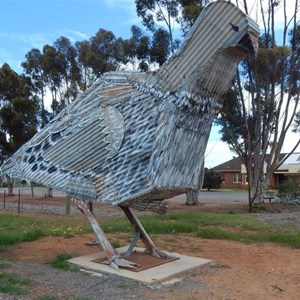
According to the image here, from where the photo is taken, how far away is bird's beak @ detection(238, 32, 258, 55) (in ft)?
20.5

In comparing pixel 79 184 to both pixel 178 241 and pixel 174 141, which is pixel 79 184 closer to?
pixel 174 141

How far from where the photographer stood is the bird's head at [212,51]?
20.7 feet

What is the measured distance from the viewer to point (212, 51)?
6504 millimetres

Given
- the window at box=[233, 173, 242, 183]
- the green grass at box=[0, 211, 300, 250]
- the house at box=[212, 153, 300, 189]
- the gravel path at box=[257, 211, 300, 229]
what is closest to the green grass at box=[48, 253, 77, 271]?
the green grass at box=[0, 211, 300, 250]

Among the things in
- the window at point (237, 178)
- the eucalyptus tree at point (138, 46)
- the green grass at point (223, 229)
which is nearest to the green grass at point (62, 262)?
the green grass at point (223, 229)

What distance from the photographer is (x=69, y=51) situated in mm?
28688

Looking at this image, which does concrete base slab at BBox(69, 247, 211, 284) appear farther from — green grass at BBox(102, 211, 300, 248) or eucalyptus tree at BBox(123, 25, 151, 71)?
eucalyptus tree at BBox(123, 25, 151, 71)

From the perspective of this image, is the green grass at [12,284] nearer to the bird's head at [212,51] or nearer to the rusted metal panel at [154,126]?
the rusted metal panel at [154,126]

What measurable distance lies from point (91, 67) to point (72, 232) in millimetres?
15482

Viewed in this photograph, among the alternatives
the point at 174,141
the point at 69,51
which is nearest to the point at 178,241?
the point at 174,141

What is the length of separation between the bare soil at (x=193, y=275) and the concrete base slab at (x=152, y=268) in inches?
6.1

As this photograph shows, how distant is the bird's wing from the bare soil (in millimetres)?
1653

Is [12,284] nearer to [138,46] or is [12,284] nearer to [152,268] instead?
[152,268]

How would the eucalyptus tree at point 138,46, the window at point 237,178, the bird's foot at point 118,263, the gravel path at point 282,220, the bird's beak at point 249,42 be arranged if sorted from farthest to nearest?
the window at point 237,178 < the eucalyptus tree at point 138,46 < the gravel path at point 282,220 < the bird's foot at point 118,263 < the bird's beak at point 249,42
